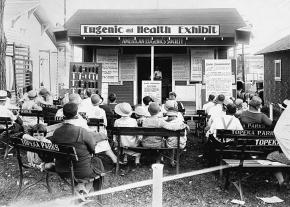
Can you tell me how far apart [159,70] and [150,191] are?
10.1 meters

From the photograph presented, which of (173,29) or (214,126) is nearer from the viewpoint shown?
(214,126)

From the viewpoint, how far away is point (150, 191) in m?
6.50

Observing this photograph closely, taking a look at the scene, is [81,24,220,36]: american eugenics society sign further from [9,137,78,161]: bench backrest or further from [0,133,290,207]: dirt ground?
[9,137,78,161]: bench backrest

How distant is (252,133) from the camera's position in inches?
282

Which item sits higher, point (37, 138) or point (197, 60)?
point (197, 60)

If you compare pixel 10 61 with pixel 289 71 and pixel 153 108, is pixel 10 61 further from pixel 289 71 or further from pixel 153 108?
pixel 289 71

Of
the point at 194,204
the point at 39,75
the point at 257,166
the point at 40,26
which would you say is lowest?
the point at 194,204

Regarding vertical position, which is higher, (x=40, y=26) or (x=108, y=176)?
(x=40, y=26)

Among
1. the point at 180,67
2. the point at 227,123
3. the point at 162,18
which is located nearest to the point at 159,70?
the point at 180,67

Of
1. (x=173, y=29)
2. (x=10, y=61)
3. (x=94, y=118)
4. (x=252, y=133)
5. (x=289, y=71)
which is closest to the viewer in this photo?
Result: (x=252, y=133)

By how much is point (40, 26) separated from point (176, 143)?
57.8 feet

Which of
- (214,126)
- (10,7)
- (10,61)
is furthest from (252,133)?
(10,7)

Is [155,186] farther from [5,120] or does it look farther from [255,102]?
[5,120]

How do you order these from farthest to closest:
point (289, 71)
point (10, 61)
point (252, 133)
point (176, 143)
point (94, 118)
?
point (289, 71), point (10, 61), point (94, 118), point (176, 143), point (252, 133)
